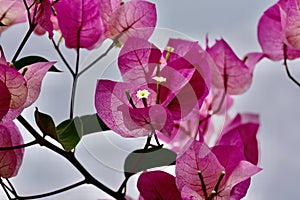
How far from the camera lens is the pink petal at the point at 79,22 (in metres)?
0.59

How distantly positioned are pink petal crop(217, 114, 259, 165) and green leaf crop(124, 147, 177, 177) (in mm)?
80

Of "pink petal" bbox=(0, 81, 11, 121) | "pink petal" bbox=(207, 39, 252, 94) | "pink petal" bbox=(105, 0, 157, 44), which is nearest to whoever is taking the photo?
"pink petal" bbox=(0, 81, 11, 121)

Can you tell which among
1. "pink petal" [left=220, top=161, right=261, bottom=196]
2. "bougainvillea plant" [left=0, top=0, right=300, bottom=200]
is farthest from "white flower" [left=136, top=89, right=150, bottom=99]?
"pink petal" [left=220, top=161, right=261, bottom=196]

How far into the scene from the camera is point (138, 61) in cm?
52

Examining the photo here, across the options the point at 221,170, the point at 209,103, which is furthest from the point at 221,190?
the point at 209,103

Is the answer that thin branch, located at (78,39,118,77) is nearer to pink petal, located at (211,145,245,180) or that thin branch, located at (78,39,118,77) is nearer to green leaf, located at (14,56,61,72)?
green leaf, located at (14,56,61,72)

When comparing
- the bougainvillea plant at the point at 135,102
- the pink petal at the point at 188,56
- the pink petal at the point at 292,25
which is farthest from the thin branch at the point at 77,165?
the pink petal at the point at 292,25

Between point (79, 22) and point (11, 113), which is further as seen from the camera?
point (79, 22)

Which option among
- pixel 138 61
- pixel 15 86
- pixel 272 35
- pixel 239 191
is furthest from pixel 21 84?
pixel 272 35

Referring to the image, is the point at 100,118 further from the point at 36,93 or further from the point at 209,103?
the point at 209,103

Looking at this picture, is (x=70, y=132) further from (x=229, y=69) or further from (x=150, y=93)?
(x=229, y=69)

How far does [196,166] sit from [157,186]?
0.04 meters

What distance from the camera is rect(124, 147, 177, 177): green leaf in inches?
20.3

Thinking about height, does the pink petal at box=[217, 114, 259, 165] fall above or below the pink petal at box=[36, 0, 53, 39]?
below
